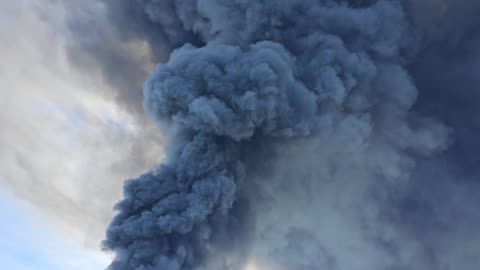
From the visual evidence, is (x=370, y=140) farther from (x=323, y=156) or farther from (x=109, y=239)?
(x=109, y=239)

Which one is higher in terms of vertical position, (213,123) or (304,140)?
(304,140)

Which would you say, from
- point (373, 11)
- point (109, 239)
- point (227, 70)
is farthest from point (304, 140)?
point (109, 239)

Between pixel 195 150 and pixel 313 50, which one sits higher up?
pixel 313 50

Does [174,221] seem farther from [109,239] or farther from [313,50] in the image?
[313,50]

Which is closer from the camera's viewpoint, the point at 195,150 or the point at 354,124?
the point at 195,150

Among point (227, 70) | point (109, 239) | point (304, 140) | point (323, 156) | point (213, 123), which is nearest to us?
point (109, 239)

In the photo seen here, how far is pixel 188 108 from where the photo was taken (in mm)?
30125

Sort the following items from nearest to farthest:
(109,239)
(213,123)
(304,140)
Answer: (109,239) < (213,123) < (304,140)

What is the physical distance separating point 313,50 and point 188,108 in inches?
372

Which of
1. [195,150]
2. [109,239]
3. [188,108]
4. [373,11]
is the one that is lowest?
[109,239]

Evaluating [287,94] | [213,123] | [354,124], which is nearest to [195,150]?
[213,123]

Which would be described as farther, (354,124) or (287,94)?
(354,124)

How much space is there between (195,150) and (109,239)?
6.43 metres

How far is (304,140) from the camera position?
113ft
